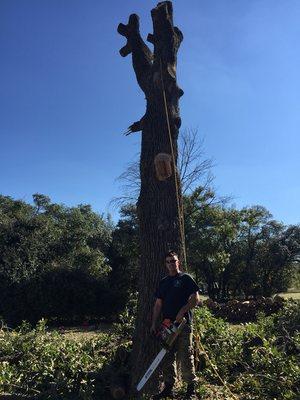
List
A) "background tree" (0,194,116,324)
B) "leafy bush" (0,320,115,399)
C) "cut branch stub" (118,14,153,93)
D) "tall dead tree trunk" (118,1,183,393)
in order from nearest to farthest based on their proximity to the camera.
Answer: "leafy bush" (0,320,115,399) → "tall dead tree trunk" (118,1,183,393) → "cut branch stub" (118,14,153,93) → "background tree" (0,194,116,324)

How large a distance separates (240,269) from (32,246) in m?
15.6

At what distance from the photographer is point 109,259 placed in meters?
18.8

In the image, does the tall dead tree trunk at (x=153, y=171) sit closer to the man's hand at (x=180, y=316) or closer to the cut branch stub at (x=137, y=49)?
the cut branch stub at (x=137, y=49)

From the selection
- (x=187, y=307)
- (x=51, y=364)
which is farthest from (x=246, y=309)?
(x=187, y=307)

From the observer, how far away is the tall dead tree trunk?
5891 mm

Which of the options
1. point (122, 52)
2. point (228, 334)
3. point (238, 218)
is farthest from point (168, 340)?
point (238, 218)

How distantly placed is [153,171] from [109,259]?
1296 centimetres

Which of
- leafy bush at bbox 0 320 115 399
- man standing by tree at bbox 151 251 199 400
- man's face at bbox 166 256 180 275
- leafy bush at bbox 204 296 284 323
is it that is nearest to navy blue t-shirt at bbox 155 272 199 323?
man standing by tree at bbox 151 251 199 400

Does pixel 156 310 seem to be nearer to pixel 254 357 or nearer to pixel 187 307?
pixel 187 307

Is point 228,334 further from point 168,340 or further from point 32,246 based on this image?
point 32,246

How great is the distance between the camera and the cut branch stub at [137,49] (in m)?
7.21

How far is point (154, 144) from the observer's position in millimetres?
6383

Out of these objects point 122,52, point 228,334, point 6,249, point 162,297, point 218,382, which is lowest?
point 218,382

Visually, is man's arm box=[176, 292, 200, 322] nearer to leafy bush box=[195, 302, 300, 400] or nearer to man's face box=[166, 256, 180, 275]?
man's face box=[166, 256, 180, 275]
